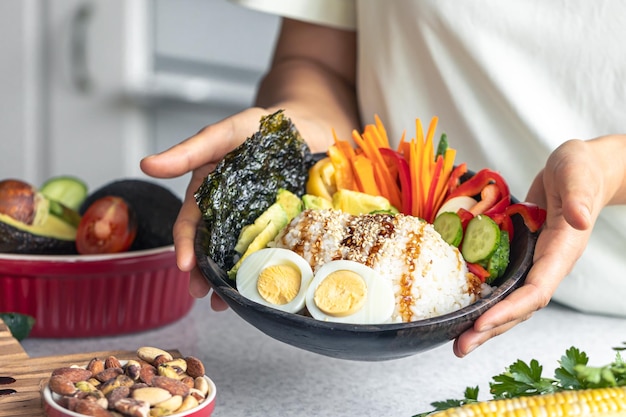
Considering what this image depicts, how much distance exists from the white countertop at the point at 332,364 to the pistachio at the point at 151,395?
0.77 ft

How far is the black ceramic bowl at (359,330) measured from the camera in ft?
2.99

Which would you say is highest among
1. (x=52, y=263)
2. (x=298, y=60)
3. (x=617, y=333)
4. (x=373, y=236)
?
(x=298, y=60)

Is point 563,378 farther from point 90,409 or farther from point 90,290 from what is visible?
point 90,290

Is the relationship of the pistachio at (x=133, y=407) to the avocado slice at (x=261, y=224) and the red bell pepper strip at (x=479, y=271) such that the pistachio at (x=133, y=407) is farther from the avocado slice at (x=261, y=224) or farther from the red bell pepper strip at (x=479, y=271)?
the red bell pepper strip at (x=479, y=271)

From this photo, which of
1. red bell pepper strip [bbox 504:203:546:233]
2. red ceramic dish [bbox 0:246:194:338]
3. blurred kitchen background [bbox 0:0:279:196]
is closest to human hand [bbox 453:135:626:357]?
red bell pepper strip [bbox 504:203:546:233]

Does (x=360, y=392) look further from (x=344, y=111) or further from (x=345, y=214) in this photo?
(x=344, y=111)

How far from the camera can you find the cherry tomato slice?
1.34 m

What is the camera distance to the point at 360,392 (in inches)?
46.4

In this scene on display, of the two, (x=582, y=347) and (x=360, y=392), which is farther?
A: (x=582, y=347)

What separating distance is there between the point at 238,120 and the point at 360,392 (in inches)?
17.8

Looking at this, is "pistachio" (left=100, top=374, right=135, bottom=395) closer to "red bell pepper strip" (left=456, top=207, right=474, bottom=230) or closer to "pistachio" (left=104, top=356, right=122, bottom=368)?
"pistachio" (left=104, top=356, right=122, bottom=368)

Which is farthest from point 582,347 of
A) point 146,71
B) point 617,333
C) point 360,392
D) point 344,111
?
point 146,71

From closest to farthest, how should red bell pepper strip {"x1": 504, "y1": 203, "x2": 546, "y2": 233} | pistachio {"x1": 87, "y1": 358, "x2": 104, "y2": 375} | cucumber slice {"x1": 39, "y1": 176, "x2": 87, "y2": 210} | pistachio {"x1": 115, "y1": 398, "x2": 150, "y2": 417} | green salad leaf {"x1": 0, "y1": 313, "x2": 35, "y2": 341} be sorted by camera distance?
1. pistachio {"x1": 115, "y1": 398, "x2": 150, "y2": 417}
2. pistachio {"x1": 87, "y1": 358, "x2": 104, "y2": 375}
3. red bell pepper strip {"x1": 504, "y1": 203, "x2": 546, "y2": 233}
4. green salad leaf {"x1": 0, "y1": 313, "x2": 35, "y2": 341}
5. cucumber slice {"x1": 39, "y1": 176, "x2": 87, "y2": 210}


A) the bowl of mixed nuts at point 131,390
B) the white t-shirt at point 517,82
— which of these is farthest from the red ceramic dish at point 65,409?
the white t-shirt at point 517,82
